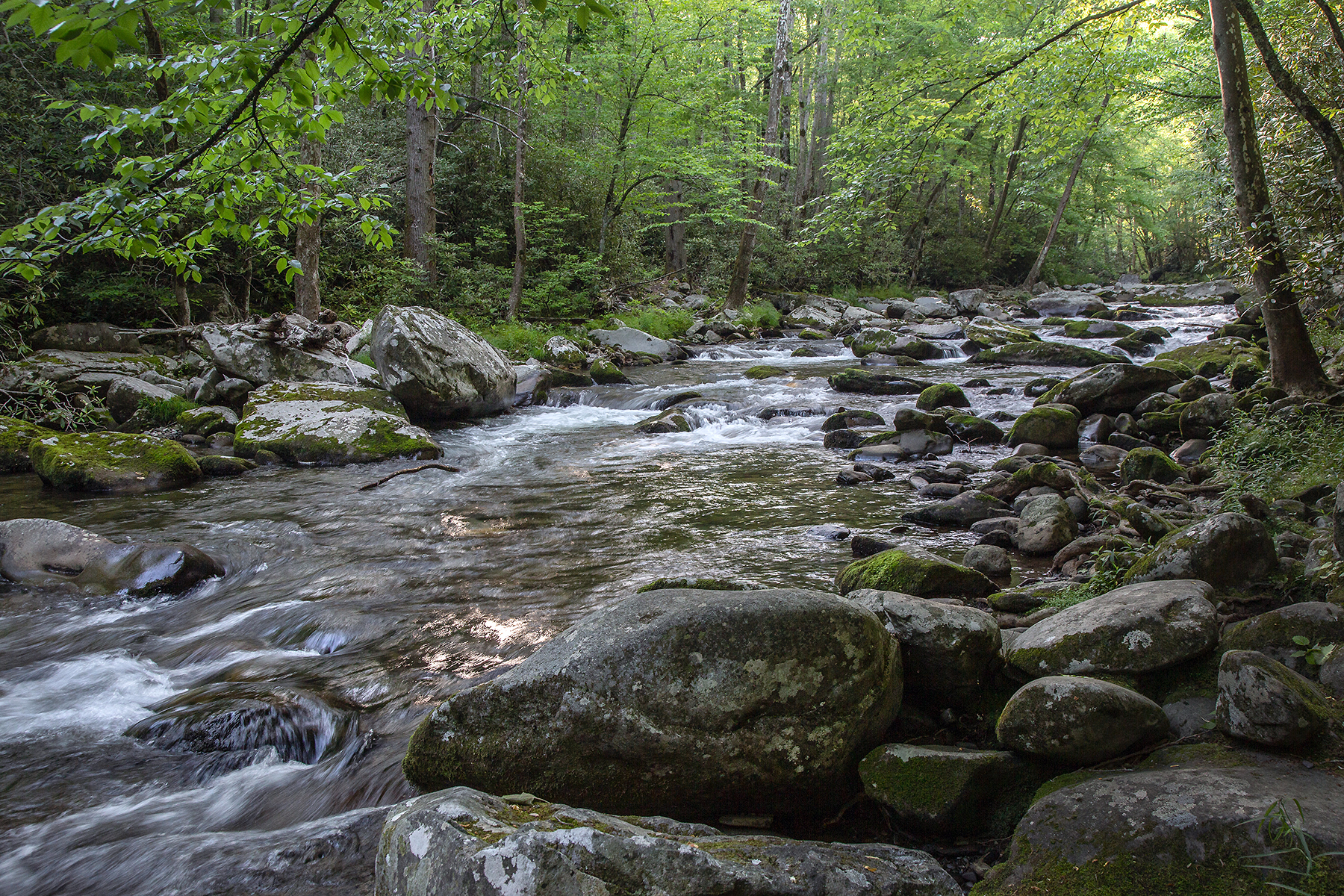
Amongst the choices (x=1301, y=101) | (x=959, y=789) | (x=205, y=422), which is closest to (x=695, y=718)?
(x=959, y=789)

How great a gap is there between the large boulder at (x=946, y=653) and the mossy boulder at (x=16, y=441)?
10.4 metres

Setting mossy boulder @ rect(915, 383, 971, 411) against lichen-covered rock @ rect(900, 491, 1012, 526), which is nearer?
lichen-covered rock @ rect(900, 491, 1012, 526)

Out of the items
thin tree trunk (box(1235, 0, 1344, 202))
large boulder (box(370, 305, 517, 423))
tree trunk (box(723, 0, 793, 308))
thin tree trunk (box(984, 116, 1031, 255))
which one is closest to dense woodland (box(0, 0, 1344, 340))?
thin tree trunk (box(1235, 0, 1344, 202))

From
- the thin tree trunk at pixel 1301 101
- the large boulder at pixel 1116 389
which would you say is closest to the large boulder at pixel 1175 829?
the thin tree trunk at pixel 1301 101

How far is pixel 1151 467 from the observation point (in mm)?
→ 6891

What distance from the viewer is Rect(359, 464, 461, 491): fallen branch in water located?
8.47 meters

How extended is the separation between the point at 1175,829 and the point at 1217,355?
12628 mm

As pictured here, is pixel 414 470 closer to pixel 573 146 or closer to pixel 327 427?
pixel 327 427

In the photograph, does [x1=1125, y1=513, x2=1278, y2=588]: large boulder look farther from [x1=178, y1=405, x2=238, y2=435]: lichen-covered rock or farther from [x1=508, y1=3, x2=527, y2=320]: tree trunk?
[x1=508, y1=3, x2=527, y2=320]: tree trunk

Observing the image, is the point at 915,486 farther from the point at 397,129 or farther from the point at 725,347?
the point at 397,129

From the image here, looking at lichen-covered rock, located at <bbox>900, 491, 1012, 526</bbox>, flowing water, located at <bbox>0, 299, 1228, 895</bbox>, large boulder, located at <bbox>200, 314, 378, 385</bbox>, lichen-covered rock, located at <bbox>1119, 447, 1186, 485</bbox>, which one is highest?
large boulder, located at <bbox>200, 314, 378, 385</bbox>

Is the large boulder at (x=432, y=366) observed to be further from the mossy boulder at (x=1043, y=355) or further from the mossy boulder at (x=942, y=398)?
the mossy boulder at (x=1043, y=355)

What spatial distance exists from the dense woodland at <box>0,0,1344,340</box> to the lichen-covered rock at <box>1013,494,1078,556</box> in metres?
2.30

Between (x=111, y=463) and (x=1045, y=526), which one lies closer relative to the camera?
(x=1045, y=526)
